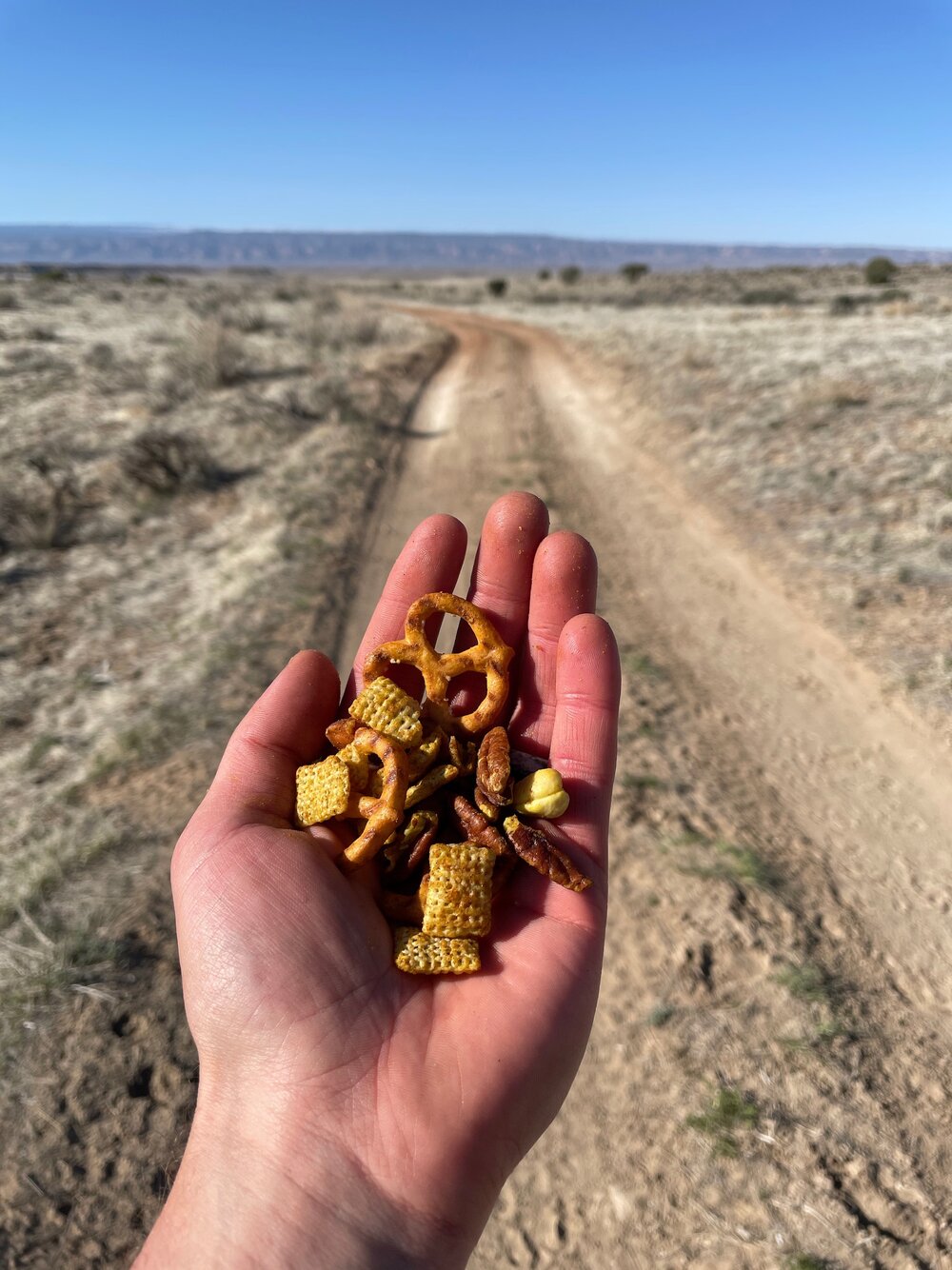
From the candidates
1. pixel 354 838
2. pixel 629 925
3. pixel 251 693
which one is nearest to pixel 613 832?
pixel 629 925

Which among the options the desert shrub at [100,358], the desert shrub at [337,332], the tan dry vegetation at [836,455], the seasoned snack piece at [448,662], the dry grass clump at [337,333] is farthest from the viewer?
the desert shrub at [337,332]

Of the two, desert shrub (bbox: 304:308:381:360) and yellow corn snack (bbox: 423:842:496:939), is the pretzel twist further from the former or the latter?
desert shrub (bbox: 304:308:381:360)

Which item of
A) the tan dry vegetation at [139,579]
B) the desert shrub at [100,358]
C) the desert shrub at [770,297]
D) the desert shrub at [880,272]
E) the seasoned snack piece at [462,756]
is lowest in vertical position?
the tan dry vegetation at [139,579]

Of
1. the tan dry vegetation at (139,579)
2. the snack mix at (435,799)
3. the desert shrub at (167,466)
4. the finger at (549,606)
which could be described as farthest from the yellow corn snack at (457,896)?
the desert shrub at (167,466)

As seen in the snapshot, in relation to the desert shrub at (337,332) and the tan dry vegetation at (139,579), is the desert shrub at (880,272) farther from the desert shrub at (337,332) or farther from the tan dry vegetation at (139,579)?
the tan dry vegetation at (139,579)

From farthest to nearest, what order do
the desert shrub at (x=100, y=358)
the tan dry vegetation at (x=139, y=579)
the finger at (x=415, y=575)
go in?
the desert shrub at (x=100, y=358), the tan dry vegetation at (x=139, y=579), the finger at (x=415, y=575)

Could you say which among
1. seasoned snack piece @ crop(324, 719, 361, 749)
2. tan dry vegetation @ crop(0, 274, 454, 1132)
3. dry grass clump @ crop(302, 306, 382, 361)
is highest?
dry grass clump @ crop(302, 306, 382, 361)

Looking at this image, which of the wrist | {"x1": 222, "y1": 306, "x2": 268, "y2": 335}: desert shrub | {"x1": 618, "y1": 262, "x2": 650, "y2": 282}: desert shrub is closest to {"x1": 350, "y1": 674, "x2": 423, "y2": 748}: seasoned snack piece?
the wrist

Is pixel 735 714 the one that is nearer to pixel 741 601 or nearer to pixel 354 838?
pixel 741 601
